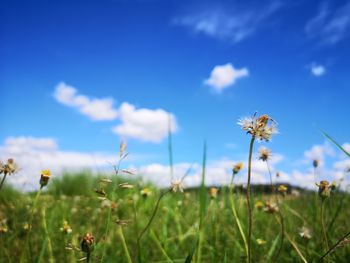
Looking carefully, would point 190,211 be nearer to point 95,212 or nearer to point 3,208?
point 95,212

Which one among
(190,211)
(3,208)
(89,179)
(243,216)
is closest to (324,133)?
(243,216)

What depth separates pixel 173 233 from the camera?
153 inches

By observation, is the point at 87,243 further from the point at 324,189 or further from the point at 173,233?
the point at 173,233

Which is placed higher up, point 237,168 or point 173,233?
point 237,168

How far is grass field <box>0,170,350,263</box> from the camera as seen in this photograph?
6.25ft

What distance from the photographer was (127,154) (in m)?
1.50

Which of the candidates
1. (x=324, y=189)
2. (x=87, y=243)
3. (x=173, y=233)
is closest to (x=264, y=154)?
(x=324, y=189)

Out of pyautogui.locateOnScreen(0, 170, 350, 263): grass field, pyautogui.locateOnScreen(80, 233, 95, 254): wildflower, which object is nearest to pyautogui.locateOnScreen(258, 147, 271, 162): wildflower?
pyautogui.locateOnScreen(0, 170, 350, 263): grass field

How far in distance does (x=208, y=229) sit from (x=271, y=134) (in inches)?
87.3

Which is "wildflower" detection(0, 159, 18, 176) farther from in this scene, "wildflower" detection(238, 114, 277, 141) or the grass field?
"wildflower" detection(238, 114, 277, 141)

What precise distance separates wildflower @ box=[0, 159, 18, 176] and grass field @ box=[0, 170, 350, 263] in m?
0.26

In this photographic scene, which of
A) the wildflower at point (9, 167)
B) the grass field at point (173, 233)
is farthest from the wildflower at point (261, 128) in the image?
the wildflower at point (9, 167)

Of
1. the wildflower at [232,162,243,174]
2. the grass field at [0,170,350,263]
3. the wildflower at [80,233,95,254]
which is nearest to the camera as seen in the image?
the wildflower at [80,233,95,254]

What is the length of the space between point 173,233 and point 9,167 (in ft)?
7.27
